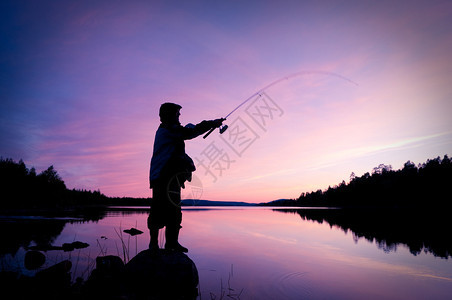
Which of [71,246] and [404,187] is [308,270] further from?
[404,187]

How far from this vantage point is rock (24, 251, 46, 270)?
8.05 metres

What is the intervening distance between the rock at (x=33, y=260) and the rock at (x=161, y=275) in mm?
5512

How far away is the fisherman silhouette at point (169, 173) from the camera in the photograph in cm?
486

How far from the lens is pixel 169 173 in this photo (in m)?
4.95

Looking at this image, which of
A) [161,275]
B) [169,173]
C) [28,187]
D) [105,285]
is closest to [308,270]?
[161,275]

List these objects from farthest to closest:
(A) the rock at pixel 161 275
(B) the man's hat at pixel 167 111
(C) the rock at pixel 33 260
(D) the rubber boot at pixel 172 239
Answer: (C) the rock at pixel 33 260 < (B) the man's hat at pixel 167 111 < (D) the rubber boot at pixel 172 239 < (A) the rock at pixel 161 275

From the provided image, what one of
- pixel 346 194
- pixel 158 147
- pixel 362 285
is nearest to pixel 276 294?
pixel 362 285

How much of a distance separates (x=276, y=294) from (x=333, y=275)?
11.9 feet

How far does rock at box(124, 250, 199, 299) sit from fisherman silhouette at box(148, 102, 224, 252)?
0.21 m

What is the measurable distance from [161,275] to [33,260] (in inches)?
253

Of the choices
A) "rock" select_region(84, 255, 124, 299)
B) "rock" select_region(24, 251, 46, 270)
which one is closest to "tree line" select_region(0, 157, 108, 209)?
"rock" select_region(24, 251, 46, 270)

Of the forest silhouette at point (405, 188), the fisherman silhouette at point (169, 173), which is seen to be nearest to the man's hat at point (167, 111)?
the fisherman silhouette at point (169, 173)

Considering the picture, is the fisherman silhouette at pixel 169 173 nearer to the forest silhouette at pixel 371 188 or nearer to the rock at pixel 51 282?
the rock at pixel 51 282

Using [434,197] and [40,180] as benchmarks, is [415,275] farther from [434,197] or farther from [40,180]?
[40,180]
